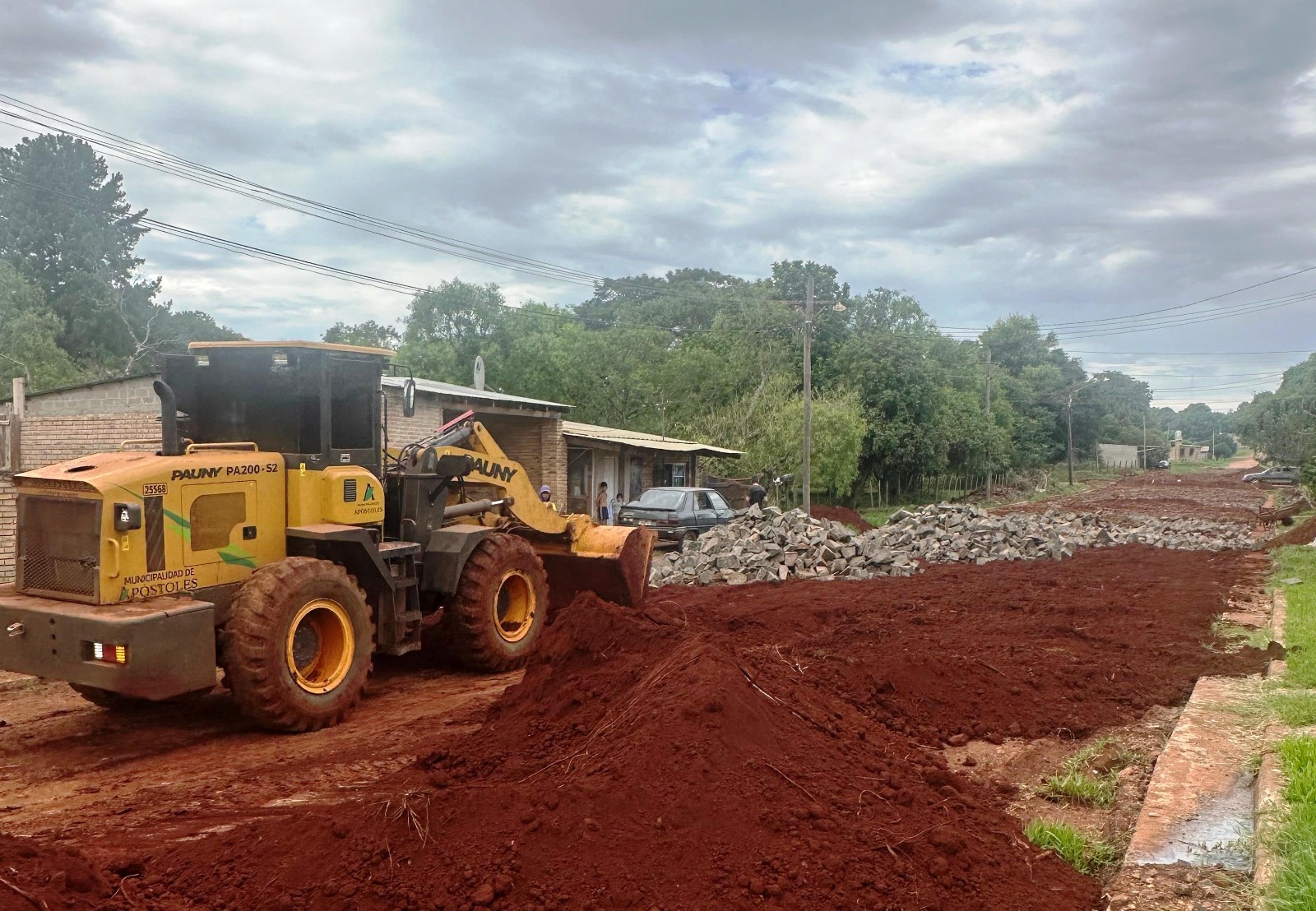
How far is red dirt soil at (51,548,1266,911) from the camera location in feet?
14.1

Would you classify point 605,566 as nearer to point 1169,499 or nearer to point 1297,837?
point 1297,837

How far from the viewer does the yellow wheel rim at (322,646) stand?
7727 millimetres

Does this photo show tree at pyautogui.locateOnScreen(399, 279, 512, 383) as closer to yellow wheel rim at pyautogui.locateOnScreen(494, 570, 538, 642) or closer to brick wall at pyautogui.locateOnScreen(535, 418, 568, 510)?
brick wall at pyautogui.locateOnScreen(535, 418, 568, 510)

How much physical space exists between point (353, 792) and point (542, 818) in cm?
222

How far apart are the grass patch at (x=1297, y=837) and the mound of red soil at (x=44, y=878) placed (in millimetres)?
4856

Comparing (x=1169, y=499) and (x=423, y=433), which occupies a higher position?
(x=423, y=433)

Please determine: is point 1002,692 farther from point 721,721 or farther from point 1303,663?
point 721,721

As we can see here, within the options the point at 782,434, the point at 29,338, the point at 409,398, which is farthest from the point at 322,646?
the point at 29,338

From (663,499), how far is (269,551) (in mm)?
15429

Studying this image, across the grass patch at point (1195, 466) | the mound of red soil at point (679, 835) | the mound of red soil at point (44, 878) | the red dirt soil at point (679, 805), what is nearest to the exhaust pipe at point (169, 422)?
the red dirt soil at point (679, 805)

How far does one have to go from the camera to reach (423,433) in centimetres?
2009

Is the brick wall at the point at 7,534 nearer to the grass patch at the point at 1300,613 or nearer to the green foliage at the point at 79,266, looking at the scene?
the grass patch at the point at 1300,613

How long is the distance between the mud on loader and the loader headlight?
0.04ft

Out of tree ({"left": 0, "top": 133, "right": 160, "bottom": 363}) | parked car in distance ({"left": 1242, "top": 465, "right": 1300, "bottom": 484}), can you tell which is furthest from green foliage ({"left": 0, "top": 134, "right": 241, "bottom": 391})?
parked car in distance ({"left": 1242, "top": 465, "right": 1300, "bottom": 484})
